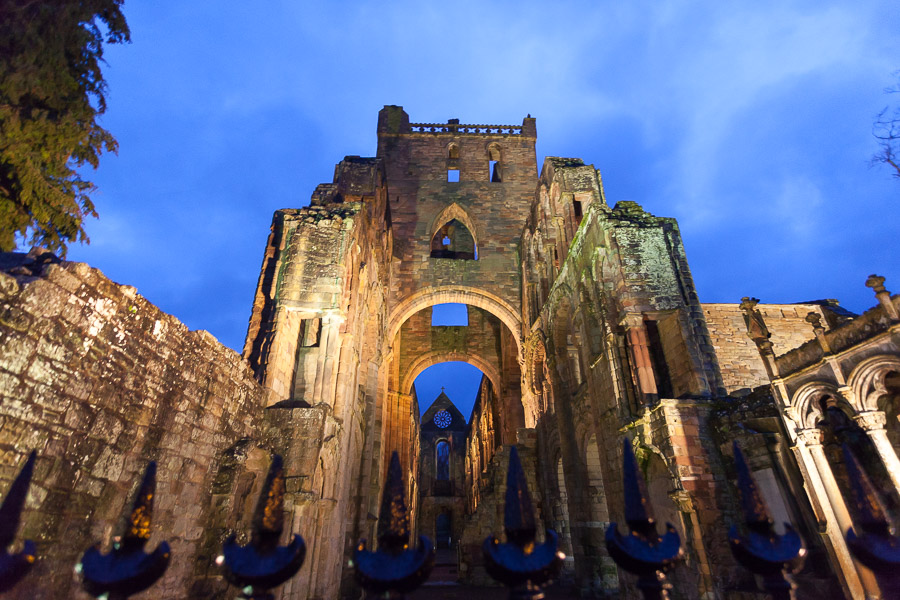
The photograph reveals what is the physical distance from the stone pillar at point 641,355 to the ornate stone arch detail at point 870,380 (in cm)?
348

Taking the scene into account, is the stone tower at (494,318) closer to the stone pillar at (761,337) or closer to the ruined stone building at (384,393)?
the ruined stone building at (384,393)

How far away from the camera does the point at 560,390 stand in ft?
43.1

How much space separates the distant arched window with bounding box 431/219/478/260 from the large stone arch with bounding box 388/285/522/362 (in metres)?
4.61

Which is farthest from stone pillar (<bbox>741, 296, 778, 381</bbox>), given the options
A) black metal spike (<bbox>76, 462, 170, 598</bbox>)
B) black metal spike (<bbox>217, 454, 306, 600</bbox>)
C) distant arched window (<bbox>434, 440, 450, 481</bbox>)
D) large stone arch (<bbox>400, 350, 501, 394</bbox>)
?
distant arched window (<bbox>434, 440, 450, 481</bbox>)

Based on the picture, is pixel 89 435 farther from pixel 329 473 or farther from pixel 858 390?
pixel 858 390

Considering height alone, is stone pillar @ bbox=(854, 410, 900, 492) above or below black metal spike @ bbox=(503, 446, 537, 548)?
above

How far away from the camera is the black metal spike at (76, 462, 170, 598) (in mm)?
1293

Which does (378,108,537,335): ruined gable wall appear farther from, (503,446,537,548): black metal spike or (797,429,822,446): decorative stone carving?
(503,446,537,548): black metal spike

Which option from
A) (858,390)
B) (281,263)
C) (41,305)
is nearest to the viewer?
(41,305)

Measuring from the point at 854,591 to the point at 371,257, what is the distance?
11358mm

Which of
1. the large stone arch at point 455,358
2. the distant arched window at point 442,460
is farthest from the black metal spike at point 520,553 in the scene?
the distant arched window at point 442,460

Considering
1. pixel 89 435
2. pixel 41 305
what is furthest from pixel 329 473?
pixel 41 305

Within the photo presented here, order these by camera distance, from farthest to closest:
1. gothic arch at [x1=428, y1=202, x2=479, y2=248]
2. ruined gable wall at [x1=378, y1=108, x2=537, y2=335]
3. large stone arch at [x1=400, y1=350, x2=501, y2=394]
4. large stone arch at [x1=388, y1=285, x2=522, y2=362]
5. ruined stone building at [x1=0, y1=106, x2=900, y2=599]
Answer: large stone arch at [x1=400, y1=350, x2=501, y2=394] < gothic arch at [x1=428, y1=202, x2=479, y2=248] < ruined gable wall at [x1=378, y1=108, x2=537, y2=335] < large stone arch at [x1=388, y1=285, x2=522, y2=362] < ruined stone building at [x1=0, y1=106, x2=900, y2=599]

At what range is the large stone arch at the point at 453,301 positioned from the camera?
17.2m
